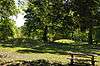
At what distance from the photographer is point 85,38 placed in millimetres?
57969

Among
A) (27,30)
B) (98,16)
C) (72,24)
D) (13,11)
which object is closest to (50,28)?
(27,30)

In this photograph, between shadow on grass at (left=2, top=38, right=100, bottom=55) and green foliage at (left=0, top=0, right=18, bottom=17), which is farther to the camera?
shadow on grass at (left=2, top=38, right=100, bottom=55)

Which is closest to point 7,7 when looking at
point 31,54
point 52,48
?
point 31,54

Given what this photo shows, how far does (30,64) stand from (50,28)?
4328 centimetres

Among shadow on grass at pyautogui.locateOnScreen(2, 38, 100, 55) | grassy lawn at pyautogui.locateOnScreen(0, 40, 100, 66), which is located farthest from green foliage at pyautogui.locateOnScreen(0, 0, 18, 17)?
shadow on grass at pyautogui.locateOnScreen(2, 38, 100, 55)

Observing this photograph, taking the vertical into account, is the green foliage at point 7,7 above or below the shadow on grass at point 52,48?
above

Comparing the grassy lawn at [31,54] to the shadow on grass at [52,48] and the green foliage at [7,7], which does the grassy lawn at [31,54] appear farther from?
the green foliage at [7,7]

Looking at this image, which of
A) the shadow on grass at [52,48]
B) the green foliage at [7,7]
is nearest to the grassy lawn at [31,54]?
the shadow on grass at [52,48]

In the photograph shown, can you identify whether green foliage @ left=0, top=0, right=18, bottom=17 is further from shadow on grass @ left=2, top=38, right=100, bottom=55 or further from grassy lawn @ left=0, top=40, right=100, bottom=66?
shadow on grass @ left=2, top=38, right=100, bottom=55

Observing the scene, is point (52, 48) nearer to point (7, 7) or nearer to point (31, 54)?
point (31, 54)

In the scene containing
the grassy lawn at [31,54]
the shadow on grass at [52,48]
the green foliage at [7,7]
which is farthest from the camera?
the shadow on grass at [52,48]

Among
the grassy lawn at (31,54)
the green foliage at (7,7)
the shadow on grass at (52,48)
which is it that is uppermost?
the green foliage at (7,7)

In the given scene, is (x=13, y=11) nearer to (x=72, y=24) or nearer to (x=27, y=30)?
(x=72, y=24)

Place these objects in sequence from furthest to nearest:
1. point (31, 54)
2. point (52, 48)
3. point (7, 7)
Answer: point (52, 48)
point (31, 54)
point (7, 7)
